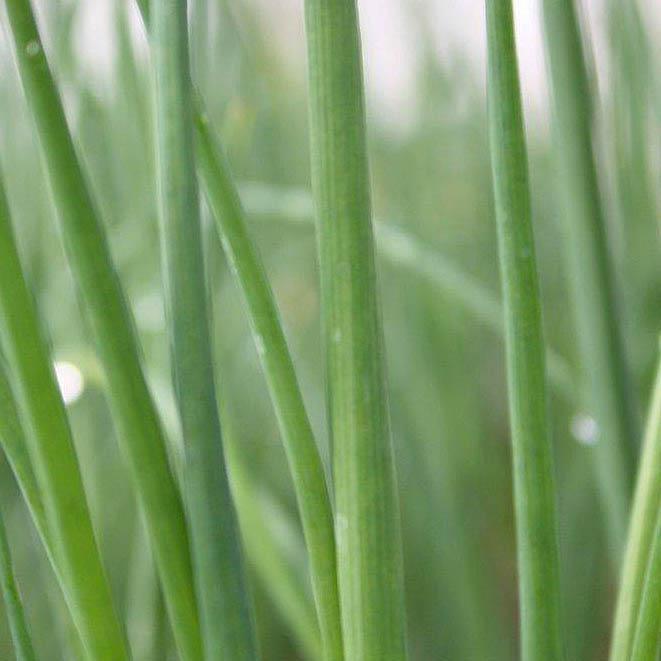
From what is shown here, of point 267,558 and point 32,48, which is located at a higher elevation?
point 32,48

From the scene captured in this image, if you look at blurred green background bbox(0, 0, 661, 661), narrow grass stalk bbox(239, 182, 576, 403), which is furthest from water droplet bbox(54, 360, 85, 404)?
narrow grass stalk bbox(239, 182, 576, 403)

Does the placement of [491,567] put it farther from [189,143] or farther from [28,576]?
[189,143]

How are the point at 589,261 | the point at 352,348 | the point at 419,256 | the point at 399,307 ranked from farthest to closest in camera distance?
the point at 399,307
the point at 419,256
the point at 589,261
the point at 352,348

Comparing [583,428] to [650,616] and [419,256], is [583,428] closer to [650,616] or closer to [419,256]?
[419,256]

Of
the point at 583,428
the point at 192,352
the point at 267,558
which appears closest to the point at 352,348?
the point at 192,352

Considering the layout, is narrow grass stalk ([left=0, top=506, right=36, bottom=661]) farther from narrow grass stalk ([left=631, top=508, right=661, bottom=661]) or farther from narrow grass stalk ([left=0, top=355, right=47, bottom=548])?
narrow grass stalk ([left=631, top=508, right=661, bottom=661])

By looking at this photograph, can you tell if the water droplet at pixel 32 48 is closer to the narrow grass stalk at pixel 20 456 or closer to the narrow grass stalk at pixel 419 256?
the narrow grass stalk at pixel 20 456

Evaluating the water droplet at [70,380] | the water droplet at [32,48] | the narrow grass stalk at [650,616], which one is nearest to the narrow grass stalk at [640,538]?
the narrow grass stalk at [650,616]
